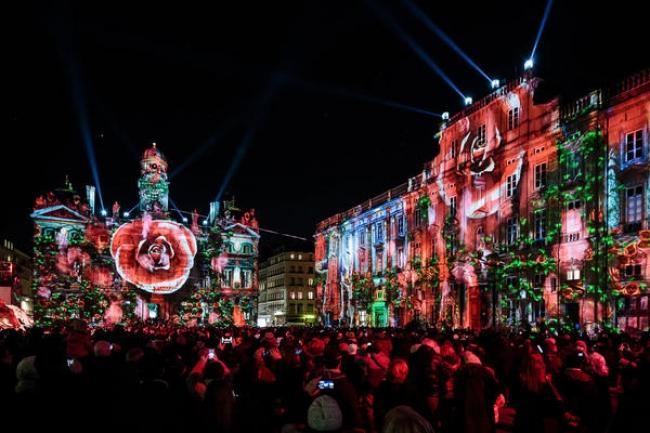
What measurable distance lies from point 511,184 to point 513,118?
4243 millimetres

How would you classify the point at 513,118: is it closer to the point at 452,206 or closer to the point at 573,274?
the point at 452,206

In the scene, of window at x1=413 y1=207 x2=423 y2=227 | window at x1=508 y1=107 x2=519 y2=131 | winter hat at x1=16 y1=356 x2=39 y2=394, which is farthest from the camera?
window at x1=413 y1=207 x2=423 y2=227

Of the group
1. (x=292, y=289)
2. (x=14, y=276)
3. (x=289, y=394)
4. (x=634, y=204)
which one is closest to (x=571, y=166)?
(x=634, y=204)

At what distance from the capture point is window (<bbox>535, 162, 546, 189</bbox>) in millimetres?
39094

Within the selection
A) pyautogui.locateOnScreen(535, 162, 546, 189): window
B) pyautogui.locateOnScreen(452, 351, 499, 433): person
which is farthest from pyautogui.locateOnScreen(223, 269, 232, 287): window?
pyautogui.locateOnScreen(452, 351, 499, 433): person

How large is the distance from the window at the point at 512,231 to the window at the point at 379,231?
21.1 metres

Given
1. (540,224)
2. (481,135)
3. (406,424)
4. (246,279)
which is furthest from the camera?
(246,279)

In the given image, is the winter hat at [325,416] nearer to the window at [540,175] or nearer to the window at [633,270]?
the window at [633,270]

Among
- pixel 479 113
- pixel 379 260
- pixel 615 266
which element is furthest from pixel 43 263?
pixel 615 266

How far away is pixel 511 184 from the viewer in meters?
42.2

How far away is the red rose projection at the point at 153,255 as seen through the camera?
2613 inches

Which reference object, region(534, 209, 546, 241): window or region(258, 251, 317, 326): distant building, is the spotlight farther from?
region(258, 251, 317, 326): distant building

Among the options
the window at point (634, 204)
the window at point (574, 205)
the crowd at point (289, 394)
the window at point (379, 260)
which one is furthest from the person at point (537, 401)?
the window at point (379, 260)

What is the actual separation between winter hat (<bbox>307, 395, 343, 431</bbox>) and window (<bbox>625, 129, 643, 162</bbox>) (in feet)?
104
